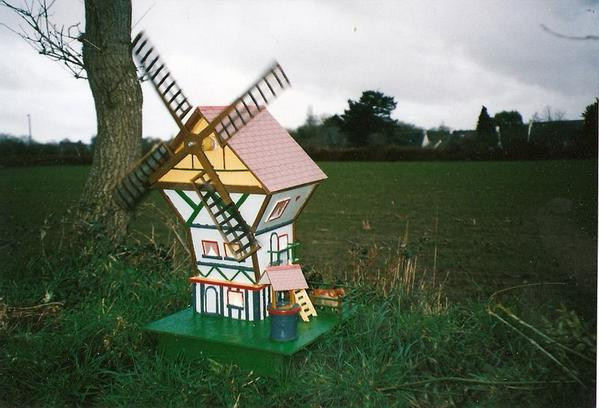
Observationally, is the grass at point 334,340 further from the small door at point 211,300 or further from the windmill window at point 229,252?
the windmill window at point 229,252

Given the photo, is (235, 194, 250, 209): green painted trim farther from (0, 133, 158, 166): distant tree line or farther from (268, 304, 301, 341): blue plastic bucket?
(0, 133, 158, 166): distant tree line

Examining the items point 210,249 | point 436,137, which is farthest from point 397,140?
point 210,249

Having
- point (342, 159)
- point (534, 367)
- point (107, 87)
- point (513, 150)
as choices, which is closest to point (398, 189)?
point (342, 159)

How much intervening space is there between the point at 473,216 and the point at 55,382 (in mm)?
7821

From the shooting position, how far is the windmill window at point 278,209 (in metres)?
4.10

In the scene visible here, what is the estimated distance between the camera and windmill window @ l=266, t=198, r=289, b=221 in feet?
13.5

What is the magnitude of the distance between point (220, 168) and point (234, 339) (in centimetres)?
117

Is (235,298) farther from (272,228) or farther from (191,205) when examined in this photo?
(191,205)

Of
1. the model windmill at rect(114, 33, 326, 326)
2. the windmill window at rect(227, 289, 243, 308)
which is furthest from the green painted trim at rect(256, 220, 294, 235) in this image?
the windmill window at rect(227, 289, 243, 308)

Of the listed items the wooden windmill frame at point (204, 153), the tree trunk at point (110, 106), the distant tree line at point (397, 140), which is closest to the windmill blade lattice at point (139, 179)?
the wooden windmill frame at point (204, 153)

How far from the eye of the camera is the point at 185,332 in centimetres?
408

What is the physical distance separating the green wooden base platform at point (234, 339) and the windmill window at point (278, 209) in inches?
30.2

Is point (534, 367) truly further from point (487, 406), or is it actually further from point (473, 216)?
point (473, 216)

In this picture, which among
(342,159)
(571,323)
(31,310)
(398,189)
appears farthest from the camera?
(398,189)
